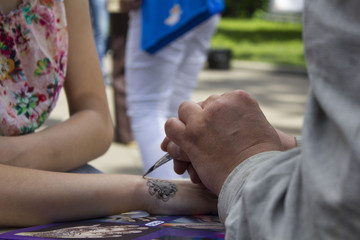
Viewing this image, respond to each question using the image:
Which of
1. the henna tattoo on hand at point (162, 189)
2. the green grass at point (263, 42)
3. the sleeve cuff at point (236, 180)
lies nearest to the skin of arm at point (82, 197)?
the henna tattoo on hand at point (162, 189)

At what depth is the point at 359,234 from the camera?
869 mm

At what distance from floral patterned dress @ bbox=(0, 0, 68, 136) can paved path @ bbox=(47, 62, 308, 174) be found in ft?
8.72

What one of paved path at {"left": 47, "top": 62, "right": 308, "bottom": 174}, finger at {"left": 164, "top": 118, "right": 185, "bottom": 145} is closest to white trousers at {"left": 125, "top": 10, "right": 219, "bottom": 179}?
paved path at {"left": 47, "top": 62, "right": 308, "bottom": 174}

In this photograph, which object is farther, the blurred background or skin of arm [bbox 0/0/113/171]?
the blurred background

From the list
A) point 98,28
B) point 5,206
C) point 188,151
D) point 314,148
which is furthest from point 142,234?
point 98,28

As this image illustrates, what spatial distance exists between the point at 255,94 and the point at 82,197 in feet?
22.1

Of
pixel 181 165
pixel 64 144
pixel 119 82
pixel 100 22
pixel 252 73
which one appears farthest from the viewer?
pixel 252 73

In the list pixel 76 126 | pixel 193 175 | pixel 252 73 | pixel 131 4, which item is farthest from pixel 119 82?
pixel 252 73

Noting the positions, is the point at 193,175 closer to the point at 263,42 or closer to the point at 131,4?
the point at 131,4

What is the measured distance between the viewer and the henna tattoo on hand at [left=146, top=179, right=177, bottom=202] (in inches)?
59.4

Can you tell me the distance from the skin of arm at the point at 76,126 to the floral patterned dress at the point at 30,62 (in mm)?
75

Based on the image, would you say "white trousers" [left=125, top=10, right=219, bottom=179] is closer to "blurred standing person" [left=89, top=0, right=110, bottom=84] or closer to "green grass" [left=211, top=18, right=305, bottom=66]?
"blurred standing person" [left=89, top=0, right=110, bottom=84]

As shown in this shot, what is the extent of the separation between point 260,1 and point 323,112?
963 inches

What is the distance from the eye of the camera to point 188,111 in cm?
136
